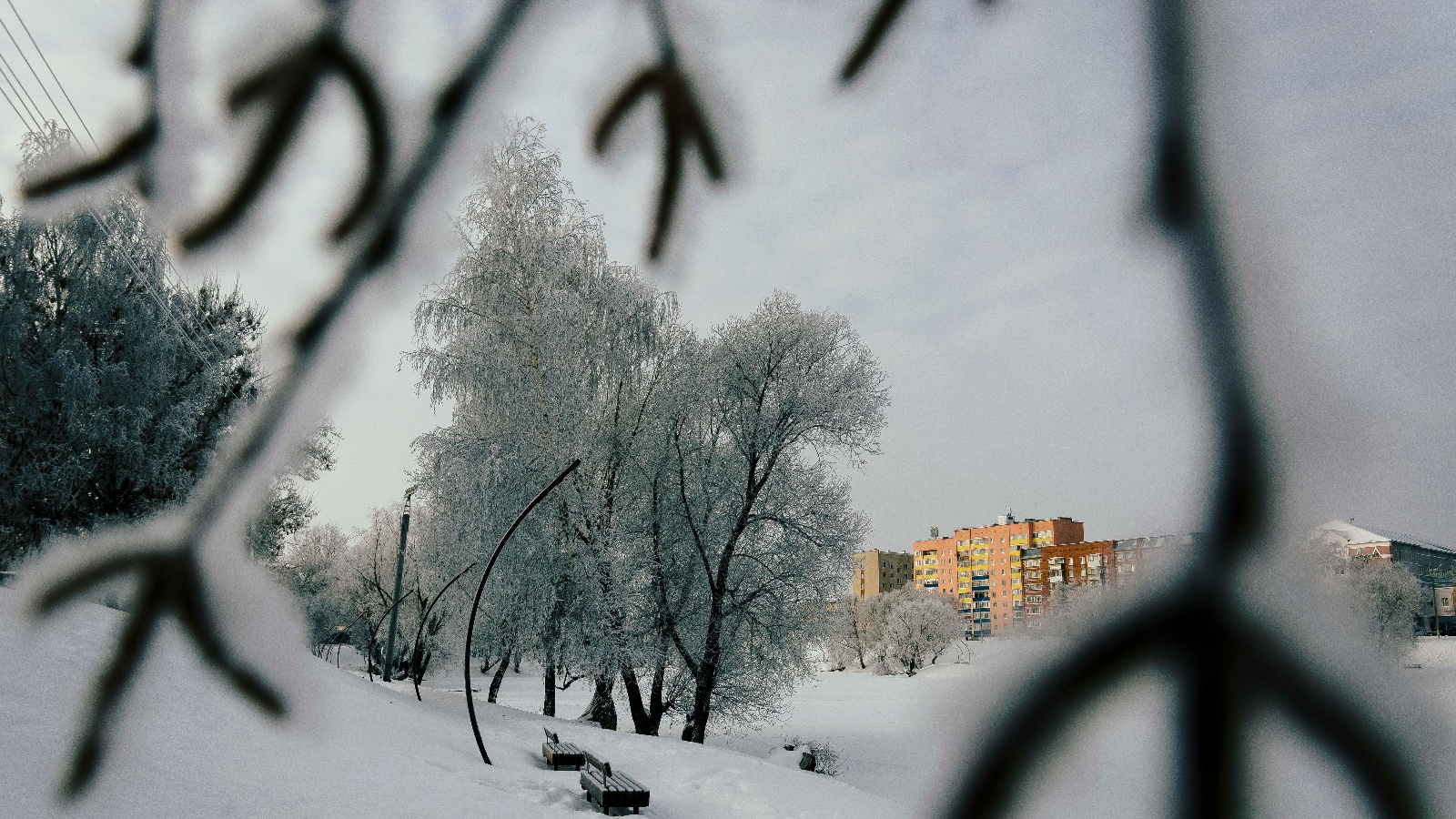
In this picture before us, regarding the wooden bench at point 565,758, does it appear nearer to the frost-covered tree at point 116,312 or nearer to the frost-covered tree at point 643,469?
the frost-covered tree at point 643,469

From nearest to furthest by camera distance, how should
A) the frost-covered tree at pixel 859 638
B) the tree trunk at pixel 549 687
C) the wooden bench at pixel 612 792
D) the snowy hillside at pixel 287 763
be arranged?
the snowy hillside at pixel 287 763
the wooden bench at pixel 612 792
the tree trunk at pixel 549 687
the frost-covered tree at pixel 859 638

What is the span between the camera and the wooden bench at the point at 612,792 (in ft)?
21.6

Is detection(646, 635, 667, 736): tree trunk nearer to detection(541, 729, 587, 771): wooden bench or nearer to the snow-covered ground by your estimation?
the snow-covered ground

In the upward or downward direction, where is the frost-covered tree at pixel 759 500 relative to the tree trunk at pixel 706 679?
upward

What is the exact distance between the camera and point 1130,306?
0.24 meters

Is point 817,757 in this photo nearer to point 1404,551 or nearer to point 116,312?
point 116,312

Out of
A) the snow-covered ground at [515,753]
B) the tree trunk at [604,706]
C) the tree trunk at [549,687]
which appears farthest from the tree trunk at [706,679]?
the tree trunk at [549,687]

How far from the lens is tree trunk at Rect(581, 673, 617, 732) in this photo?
1300cm

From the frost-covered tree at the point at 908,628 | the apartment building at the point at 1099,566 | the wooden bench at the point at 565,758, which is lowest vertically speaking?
the wooden bench at the point at 565,758

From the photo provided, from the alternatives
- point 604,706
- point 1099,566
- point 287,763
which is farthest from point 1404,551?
point 604,706

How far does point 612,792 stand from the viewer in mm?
6613

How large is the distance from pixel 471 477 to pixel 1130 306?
12.5 metres

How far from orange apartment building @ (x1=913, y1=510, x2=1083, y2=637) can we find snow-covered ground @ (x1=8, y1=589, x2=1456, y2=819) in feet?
0.07

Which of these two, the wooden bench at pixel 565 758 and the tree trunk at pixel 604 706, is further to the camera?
the tree trunk at pixel 604 706
